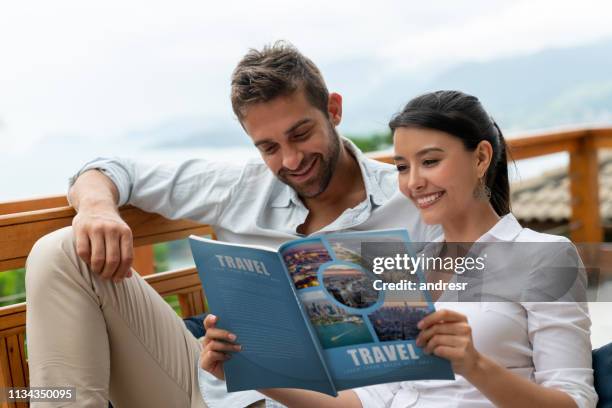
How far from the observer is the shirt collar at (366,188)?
71.1 inches

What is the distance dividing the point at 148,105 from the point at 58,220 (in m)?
25.4

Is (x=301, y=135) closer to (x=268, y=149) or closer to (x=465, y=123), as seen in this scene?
(x=268, y=149)

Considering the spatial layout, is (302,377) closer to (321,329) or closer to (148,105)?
(321,329)

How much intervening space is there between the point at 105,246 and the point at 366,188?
649 millimetres

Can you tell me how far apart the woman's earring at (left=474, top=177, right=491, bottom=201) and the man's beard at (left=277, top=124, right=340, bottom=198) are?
0.52 m

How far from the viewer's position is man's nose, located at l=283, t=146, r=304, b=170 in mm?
1750

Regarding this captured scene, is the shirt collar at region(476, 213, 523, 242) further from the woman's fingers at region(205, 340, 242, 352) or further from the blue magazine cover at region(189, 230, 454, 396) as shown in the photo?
the woman's fingers at region(205, 340, 242, 352)

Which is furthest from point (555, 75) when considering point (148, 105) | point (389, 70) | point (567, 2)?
point (148, 105)

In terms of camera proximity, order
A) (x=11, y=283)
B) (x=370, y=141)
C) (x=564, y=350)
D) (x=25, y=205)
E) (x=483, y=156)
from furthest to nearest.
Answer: (x=370, y=141) < (x=11, y=283) < (x=25, y=205) < (x=483, y=156) < (x=564, y=350)

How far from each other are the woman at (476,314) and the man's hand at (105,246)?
12.0 inches

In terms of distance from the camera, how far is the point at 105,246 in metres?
1.53

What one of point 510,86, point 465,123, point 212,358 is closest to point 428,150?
point 465,123

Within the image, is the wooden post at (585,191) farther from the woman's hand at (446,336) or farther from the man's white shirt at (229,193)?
the woman's hand at (446,336)

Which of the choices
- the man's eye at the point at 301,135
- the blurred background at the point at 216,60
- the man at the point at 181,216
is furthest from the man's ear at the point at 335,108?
the blurred background at the point at 216,60
